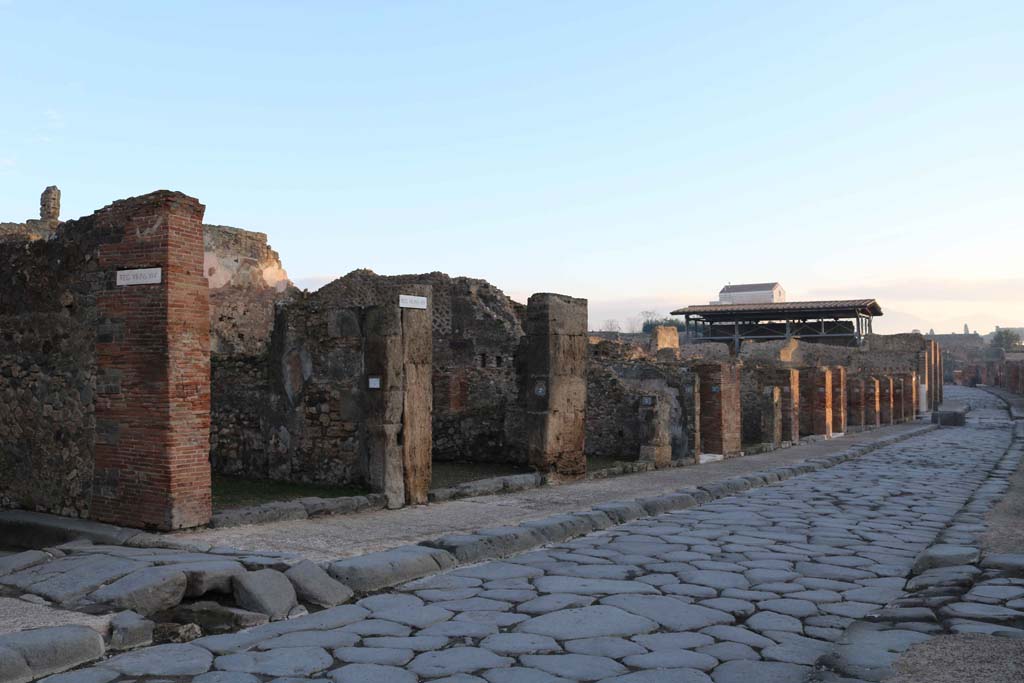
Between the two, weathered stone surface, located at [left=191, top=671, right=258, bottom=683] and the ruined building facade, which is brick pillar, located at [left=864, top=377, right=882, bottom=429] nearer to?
the ruined building facade

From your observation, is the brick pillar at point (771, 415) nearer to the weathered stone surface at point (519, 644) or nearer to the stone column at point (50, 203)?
the weathered stone surface at point (519, 644)

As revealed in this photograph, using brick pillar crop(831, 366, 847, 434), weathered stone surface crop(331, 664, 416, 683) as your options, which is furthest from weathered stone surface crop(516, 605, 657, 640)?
brick pillar crop(831, 366, 847, 434)

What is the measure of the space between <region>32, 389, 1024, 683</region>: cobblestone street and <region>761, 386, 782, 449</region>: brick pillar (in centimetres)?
1069

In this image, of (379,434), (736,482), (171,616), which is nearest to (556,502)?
(379,434)

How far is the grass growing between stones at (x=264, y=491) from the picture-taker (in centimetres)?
804

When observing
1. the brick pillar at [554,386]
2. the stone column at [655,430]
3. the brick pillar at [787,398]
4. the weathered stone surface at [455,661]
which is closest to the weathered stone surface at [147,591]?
the weathered stone surface at [455,661]

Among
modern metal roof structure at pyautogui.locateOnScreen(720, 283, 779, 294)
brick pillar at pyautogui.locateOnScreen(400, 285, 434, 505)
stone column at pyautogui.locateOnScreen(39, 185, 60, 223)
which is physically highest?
modern metal roof structure at pyautogui.locateOnScreen(720, 283, 779, 294)

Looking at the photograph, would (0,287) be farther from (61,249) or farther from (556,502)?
(556,502)

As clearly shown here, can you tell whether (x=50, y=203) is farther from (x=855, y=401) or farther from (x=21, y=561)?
(x=855, y=401)

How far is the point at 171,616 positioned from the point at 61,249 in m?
3.99

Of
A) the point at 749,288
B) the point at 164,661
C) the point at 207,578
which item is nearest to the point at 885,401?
the point at 207,578

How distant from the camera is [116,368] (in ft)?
22.2

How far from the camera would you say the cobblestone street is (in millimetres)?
3529

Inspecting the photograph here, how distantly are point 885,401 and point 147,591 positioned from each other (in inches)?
1103
